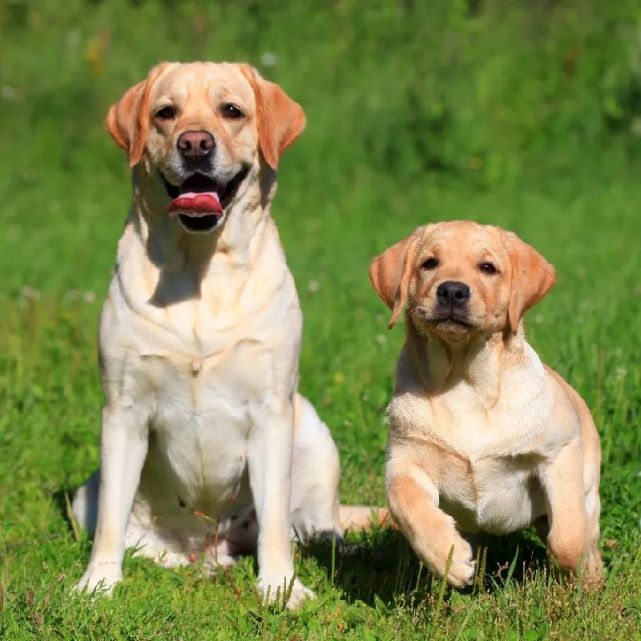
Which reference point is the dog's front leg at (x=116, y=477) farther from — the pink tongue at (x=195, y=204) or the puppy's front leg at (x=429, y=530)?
the puppy's front leg at (x=429, y=530)

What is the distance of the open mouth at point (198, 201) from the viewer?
15.2 feet

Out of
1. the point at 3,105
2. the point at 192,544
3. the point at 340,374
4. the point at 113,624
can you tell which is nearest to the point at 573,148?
the point at 3,105

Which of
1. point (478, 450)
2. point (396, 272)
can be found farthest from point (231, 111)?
point (478, 450)

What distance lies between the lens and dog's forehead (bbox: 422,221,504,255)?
4.39 m

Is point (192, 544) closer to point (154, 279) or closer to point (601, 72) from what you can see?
point (154, 279)

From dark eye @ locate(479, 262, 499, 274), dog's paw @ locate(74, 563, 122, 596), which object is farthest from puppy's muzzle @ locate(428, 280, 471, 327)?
dog's paw @ locate(74, 563, 122, 596)

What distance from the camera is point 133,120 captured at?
490 centimetres

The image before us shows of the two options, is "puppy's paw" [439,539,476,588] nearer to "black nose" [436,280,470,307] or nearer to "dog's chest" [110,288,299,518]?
"black nose" [436,280,470,307]

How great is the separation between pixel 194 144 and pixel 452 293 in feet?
3.64

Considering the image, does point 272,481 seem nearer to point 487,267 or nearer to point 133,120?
point 487,267

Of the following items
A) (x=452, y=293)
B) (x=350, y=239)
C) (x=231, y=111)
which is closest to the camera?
(x=452, y=293)

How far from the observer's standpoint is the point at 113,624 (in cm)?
403

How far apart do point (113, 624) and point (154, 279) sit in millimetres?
1360

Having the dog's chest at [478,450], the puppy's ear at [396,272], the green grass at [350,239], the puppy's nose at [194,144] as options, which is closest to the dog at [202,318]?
the puppy's nose at [194,144]
